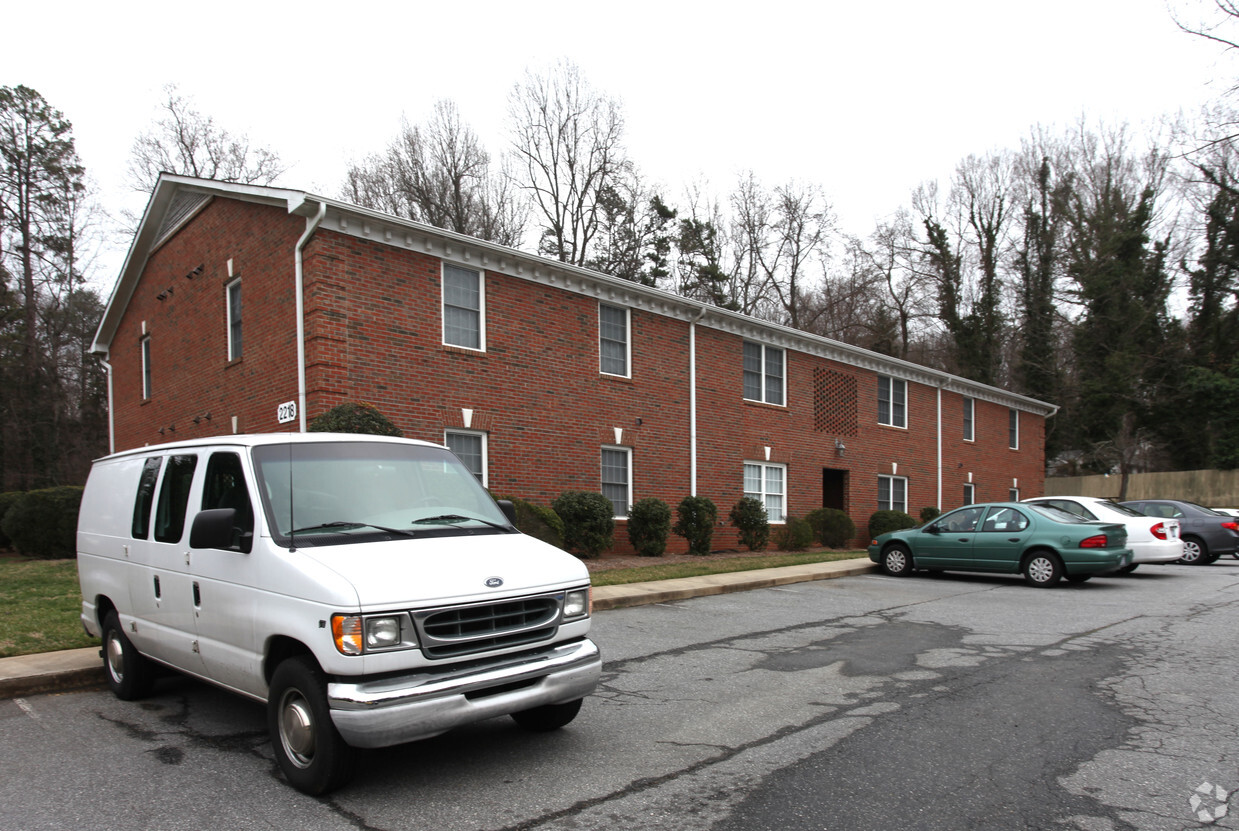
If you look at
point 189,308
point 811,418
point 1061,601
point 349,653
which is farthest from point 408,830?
point 811,418

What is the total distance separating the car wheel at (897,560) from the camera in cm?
1530

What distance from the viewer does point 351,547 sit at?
4793 mm

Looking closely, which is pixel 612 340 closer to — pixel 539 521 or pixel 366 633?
pixel 539 521

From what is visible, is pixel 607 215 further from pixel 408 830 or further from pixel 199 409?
pixel 408 830

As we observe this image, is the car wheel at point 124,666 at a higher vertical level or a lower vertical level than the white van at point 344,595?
lower

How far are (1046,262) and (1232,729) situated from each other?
4433cm

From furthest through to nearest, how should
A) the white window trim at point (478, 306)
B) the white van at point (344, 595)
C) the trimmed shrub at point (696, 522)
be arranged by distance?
the trimmed shrub at point (696, 522) < the white window trim at point (478, 306) < the white van at point (344, 595)

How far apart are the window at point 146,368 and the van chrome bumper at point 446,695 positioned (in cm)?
1882

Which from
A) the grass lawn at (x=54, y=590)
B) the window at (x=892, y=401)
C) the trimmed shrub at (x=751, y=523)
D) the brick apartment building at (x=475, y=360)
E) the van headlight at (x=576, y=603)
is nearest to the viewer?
the van headlight at (x=576, y=603)

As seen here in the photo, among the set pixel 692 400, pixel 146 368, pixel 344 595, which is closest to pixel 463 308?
pixel 692 400

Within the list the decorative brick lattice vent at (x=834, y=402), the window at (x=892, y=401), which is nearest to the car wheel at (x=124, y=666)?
the decorative brick lattice vent at (x=834, y=402)

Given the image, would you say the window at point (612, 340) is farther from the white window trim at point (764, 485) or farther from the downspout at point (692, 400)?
the white window trim at point (764, 485)

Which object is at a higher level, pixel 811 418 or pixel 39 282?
pixel 39 282

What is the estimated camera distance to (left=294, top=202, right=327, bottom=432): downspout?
13664mm
